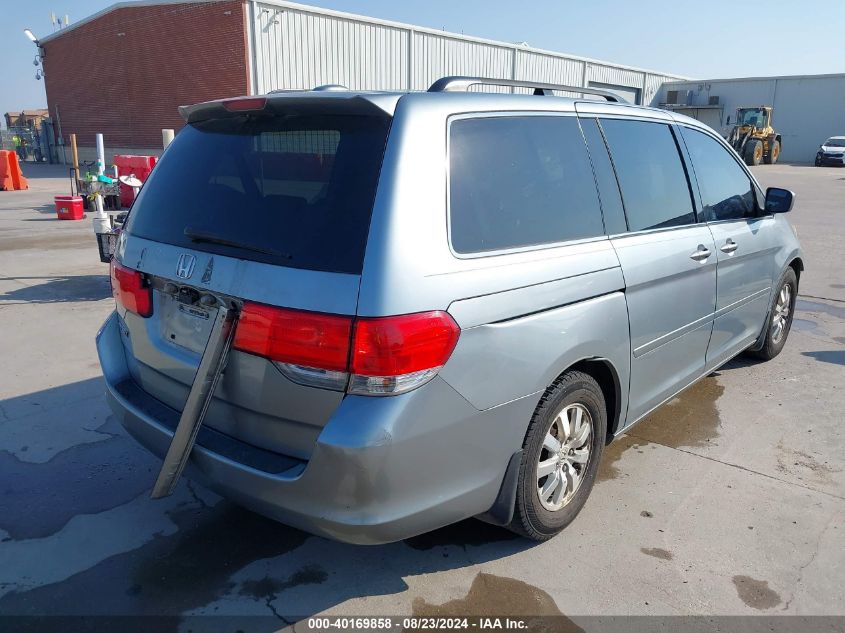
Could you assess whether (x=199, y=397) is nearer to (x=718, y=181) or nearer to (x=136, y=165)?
(x=718, y=181)

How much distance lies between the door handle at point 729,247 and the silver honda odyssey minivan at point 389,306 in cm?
85

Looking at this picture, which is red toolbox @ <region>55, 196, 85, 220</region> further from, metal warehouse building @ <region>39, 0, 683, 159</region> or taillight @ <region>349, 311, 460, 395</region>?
taillight @ <region>349, 311, 460, 395</region>

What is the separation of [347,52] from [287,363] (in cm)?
2818

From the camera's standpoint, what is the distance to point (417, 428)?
7.24 ft

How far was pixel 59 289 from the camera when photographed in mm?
7652

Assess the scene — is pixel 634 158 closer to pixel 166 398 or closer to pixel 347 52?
pixel 166 398

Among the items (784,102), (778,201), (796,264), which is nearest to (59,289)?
(778,201)

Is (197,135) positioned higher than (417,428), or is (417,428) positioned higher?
(197,135)

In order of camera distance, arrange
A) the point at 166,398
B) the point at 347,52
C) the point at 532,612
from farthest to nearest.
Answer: the point at 347,52 < the point at 166,398 < the point at 532,612

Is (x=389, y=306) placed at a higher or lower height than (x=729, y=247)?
higher

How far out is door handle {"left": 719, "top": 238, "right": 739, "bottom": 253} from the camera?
4.02m

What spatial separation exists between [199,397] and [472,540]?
4.73 feet

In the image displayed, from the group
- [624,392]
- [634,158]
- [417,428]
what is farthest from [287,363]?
[634,158]

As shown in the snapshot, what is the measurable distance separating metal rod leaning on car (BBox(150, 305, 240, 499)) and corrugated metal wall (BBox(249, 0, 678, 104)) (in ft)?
75.9
